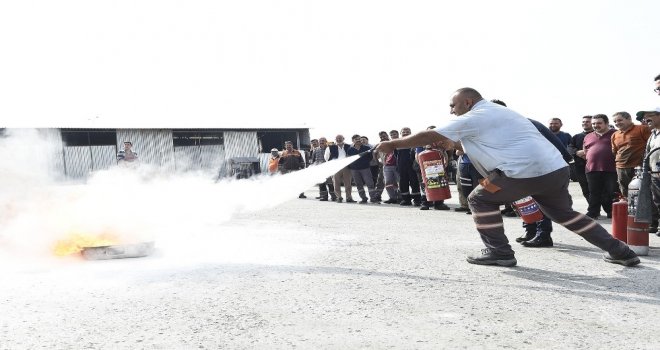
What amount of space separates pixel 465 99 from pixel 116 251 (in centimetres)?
385

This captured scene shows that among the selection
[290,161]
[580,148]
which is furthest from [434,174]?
[290,161]

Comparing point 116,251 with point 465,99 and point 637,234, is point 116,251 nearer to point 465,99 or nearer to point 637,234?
point 465,99

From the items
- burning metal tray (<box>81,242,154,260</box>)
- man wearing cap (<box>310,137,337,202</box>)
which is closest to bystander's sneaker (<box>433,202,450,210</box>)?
man wearing cap (<box>310,137,337,202</box>)

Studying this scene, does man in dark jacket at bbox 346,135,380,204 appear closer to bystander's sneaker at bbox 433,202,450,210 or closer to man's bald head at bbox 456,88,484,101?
bystander's sneaker at bbox 433,202,450,210

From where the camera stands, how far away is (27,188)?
6.55 meters

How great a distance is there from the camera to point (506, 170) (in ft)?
16.5

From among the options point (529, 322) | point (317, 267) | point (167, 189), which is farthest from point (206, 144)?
point (529, 322)

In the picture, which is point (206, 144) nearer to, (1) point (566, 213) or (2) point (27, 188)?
(2) point (27, 188)

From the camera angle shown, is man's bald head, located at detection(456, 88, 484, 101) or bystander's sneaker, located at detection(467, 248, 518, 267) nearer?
bystander's sneaker, located at detection(467, 248, 518, 267)

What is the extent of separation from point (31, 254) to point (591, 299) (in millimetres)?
5530

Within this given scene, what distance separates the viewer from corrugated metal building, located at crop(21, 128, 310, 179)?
86.1 feet

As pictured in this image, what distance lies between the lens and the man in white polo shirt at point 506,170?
503 centimetres

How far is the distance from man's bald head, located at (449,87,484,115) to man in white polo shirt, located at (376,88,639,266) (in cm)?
2

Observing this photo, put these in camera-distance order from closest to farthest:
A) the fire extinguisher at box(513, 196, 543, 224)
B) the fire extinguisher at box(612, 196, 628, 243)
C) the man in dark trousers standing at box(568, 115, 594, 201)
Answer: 1. the fire extinguisher at box(612, 196, 628, 243)
2. the fire extinguisher at box(513, 196, 543, 224)
3. the man in dark trousers standing at box(568, 115, 594, 201)
